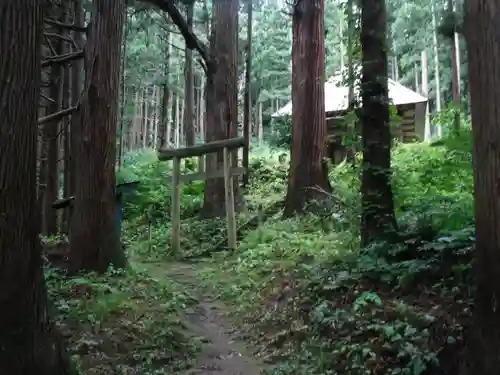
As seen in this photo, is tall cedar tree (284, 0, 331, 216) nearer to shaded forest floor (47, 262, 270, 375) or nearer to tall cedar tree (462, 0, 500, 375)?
shaded forest floor (47, 262, 270, 375)

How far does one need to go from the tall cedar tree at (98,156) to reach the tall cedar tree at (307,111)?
5.31 m

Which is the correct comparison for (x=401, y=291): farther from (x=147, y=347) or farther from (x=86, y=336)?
(x=86, y=336)

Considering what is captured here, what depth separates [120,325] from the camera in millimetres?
6359

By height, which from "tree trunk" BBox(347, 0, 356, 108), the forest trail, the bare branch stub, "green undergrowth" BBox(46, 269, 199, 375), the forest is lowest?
the forest trail

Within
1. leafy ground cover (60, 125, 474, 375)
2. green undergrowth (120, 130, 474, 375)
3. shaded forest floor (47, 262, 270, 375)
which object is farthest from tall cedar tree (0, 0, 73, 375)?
green undergrowth (120, 130, 474, 375)

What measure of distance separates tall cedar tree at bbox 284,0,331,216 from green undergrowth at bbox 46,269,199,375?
17.3 ft

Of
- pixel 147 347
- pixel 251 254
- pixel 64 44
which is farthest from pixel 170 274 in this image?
pixel 64 44

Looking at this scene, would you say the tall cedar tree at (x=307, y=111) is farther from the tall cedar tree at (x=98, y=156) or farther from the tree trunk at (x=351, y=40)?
the tall cedar tree at (x=98, y=156)

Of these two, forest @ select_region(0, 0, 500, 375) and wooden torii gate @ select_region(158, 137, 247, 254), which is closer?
forest @ select_region(0, 0, 500, 375)

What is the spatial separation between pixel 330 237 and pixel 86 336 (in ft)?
17.5

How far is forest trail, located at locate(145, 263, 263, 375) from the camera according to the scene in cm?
583

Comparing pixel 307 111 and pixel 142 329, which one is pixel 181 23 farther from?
pixel 142 329

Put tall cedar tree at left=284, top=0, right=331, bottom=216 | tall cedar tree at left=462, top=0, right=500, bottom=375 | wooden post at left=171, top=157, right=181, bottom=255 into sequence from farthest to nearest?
tall cedar tree at left=284, top=0, right=331, bottom=216
wooden post at left=171, top=157, right=181, bottom=255
tall cedar tree at left=462, top=0, right=500, bottom=375

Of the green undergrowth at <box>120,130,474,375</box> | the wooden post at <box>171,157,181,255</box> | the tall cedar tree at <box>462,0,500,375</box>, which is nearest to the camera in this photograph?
the tall cedar tree at <box>462,0,500,375</box>
